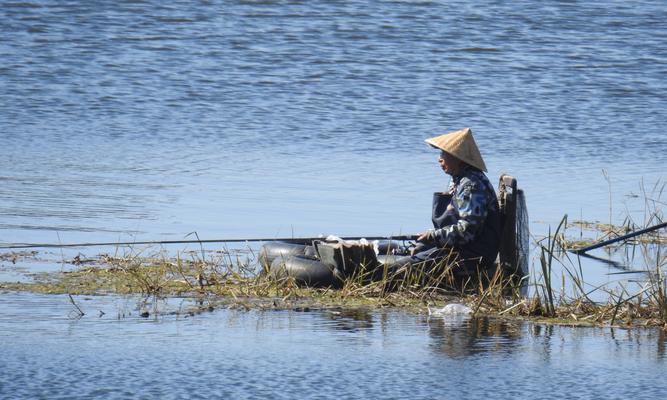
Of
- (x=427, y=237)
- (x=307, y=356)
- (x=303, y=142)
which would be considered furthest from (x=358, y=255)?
(x=303, y=142)

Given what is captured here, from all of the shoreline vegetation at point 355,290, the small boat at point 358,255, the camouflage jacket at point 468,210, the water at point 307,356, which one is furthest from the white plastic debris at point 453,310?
the camouflage jacket at point 468,210

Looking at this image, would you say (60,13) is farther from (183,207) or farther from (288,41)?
(183,207)

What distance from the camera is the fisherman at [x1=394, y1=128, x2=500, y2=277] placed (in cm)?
1064

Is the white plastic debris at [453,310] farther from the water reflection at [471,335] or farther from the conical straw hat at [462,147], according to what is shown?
the conical straw hat at [462,147]

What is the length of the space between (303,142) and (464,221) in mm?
9134

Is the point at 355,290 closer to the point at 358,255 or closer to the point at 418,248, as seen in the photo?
the point at 358,255

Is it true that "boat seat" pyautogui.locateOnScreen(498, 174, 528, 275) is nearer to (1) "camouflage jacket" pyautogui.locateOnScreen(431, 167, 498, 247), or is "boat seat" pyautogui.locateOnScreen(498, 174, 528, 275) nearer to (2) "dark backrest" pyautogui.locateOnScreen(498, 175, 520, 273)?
(2) "dark backrest" pyautogui.locateOnScreen(498, 175, 520, 273)

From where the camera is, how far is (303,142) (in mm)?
19641

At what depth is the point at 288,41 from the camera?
28.3 meters

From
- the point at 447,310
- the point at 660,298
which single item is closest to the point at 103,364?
the point at 447,310

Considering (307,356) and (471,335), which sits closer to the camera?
(307,356)

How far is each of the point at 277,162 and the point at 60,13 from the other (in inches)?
510

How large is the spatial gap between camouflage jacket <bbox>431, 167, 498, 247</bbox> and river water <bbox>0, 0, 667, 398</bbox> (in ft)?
3.62

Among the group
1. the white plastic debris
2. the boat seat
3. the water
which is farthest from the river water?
the boat seat
